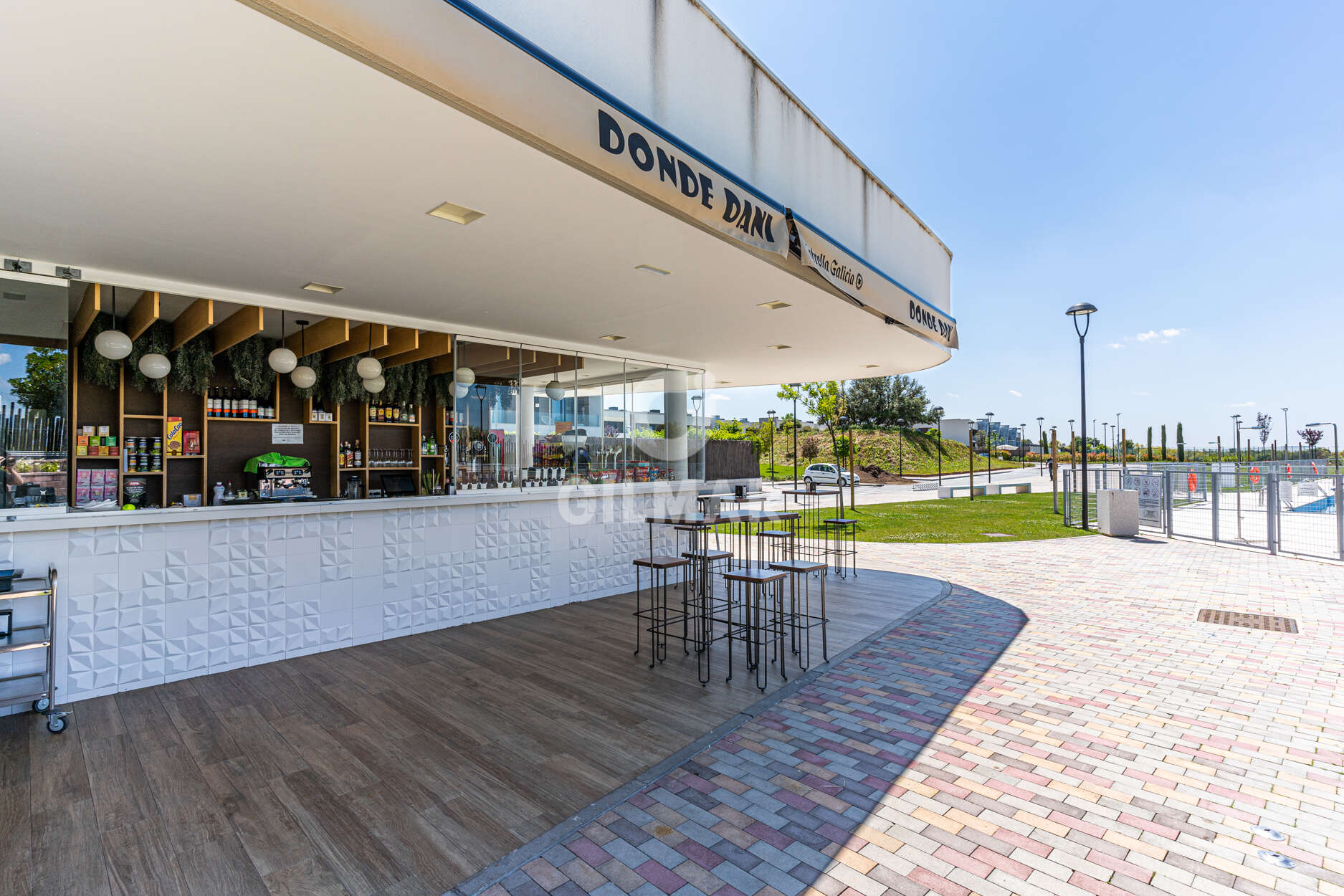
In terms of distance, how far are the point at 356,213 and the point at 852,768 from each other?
3.87 m

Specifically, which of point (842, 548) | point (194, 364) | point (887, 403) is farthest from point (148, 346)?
point (887, 403)

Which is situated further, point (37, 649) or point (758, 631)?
point (758, 631)

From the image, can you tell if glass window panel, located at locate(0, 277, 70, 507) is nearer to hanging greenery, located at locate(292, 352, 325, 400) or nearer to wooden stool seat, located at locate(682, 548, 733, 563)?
hanging greenery, located at locate(292, 352, 325, 400)

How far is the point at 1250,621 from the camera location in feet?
18.4

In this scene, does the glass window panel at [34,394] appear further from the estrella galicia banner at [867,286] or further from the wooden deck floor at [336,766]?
the estrella galicia banner at [867,286]

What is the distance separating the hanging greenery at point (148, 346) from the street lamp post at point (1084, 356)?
13189mm

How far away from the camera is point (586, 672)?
4562mm

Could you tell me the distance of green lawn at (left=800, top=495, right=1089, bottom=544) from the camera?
11.7 metres

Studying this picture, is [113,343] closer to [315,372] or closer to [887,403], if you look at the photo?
[315,372]

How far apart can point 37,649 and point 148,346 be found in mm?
2906

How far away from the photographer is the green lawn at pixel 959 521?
11.7m

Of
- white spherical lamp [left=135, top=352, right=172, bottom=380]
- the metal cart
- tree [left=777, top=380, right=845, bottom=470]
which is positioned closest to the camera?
the metal cart

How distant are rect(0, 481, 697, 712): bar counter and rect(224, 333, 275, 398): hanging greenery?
2250 mm

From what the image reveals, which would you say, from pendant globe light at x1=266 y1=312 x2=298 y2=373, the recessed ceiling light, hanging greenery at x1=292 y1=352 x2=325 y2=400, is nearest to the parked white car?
hanging greenery at x1=292 y1=352 x2=325 y2=400
